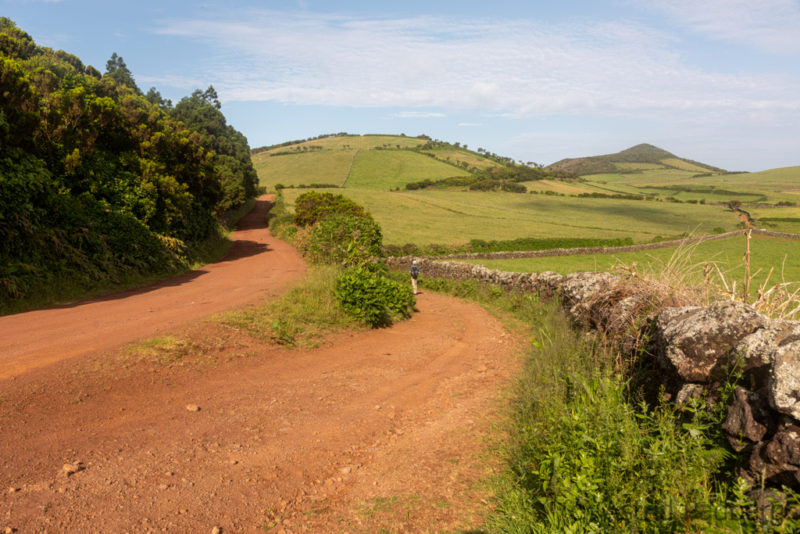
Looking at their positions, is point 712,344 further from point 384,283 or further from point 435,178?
point 435,178

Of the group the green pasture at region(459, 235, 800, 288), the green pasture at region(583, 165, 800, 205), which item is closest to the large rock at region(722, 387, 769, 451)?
the green pasture at region(459, 235, 800, 288)

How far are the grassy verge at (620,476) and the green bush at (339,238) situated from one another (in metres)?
15.0

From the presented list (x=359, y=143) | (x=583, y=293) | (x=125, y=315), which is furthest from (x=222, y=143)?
(x=359, y=143)

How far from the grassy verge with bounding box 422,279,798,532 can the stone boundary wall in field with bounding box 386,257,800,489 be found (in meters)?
0.20

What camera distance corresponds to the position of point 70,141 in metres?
17.2

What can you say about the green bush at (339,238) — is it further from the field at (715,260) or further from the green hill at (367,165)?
the green hill at (367,165)

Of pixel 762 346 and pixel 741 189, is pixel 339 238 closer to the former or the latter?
pixel 762 346

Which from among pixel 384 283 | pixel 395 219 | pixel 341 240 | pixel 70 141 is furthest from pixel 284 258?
pixel 395 219

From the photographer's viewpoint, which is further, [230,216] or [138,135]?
[230,216]

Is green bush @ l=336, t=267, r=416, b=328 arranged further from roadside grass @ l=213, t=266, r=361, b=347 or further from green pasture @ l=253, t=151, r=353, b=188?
green pasture @ l=253, t=151, r=353, b=188

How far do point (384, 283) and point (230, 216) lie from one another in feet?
137

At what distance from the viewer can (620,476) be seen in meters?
3.58

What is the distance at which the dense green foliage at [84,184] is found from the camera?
42.1 ft

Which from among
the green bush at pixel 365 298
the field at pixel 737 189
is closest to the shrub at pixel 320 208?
the green bush at pixel 365 298
